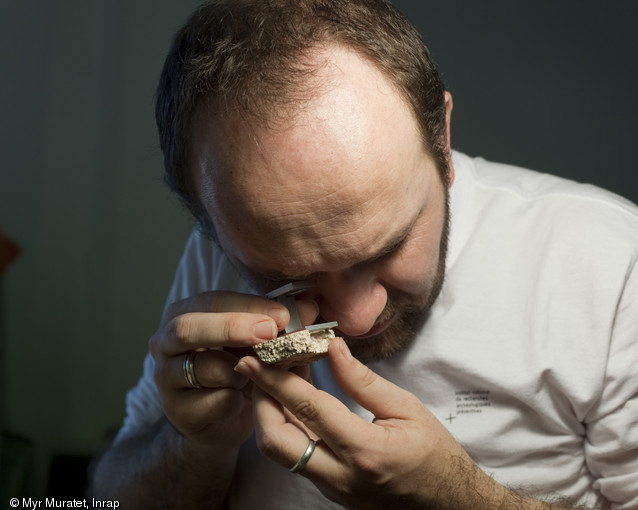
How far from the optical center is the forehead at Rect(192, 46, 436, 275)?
0.98 meters

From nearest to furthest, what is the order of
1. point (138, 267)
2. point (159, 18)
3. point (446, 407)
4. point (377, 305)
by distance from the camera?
point (377, 305)
point (446, 407)
point (159, 18)
point (138, 267)

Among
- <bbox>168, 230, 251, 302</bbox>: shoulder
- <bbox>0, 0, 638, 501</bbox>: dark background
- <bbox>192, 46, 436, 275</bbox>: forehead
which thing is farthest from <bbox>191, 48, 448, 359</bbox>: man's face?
<bbox>0, 0, 638, 501</bbox>: dark background

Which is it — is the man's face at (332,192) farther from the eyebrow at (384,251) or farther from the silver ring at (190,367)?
the silver ring at (190,367)

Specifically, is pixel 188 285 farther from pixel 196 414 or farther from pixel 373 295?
pixel 373 295

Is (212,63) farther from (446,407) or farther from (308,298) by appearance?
(446,407)

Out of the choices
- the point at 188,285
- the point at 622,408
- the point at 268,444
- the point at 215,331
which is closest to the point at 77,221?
the point at 188,285

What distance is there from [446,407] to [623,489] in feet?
1.14

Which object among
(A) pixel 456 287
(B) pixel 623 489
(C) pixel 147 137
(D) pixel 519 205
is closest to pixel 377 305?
(A) pixel 456 287

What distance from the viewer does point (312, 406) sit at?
3.25 ft

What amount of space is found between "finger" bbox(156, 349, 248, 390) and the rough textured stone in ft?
0.47

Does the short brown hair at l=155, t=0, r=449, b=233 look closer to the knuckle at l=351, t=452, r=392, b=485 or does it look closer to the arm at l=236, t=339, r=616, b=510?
the arm at l=236, t=339, r=616, b=510

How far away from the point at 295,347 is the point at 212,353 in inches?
9.2

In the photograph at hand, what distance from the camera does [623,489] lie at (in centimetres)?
123

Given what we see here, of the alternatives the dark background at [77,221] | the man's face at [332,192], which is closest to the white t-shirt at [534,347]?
the man's face at [332,192]
